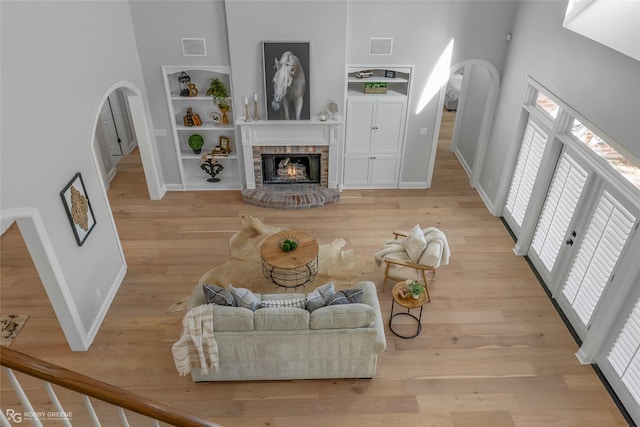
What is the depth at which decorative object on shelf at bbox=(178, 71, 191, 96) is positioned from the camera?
337 inches

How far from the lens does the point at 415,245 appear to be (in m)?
6.51

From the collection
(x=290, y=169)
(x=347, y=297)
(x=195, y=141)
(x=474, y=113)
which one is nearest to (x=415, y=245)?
(x=347, y=297)

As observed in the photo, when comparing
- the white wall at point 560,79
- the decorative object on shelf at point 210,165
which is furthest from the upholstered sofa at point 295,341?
the decorative object on shelf at point 210,165

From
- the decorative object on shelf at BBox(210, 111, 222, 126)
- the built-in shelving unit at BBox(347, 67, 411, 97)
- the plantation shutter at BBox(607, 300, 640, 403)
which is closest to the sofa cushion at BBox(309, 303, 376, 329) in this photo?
the plantation shutter at BBox(607, 300, 640, 403)

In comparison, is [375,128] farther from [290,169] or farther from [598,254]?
[598,254]

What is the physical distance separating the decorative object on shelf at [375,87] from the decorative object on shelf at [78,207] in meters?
5.17

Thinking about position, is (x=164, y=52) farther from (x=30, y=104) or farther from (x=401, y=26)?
(x=401, y=26)

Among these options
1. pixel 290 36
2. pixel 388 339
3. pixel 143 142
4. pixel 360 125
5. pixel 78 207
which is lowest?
pixel 388 339

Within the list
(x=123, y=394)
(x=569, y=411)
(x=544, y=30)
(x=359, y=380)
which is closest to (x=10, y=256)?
(x=359, y=380)

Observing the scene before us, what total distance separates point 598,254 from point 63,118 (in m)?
6.73

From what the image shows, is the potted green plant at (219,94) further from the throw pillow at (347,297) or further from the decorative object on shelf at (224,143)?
the throw pillow at (347,297)

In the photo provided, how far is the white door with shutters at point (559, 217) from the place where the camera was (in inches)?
242
